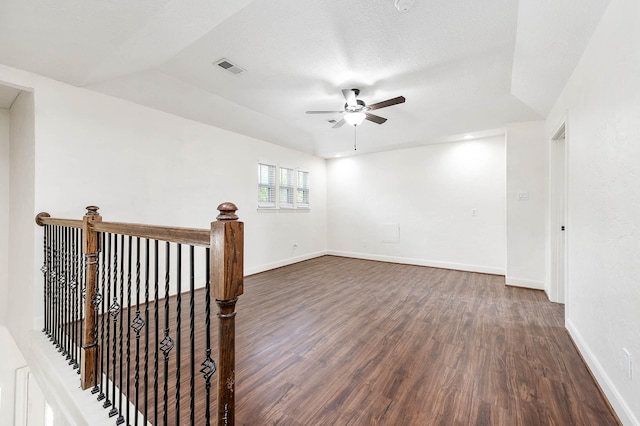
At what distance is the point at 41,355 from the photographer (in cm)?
229

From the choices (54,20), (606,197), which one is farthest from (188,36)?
(606,197)

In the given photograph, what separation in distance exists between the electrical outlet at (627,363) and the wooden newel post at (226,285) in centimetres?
211

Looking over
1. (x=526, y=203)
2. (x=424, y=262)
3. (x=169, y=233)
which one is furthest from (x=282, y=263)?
(x=169, y=233)

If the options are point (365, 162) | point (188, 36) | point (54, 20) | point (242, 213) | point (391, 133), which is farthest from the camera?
point (365, 162)

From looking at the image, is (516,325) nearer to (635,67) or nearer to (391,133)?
(635,67)

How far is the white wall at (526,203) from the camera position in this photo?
404 centimetres

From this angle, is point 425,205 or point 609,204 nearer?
point 609,204

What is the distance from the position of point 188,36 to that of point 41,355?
2.92 metres

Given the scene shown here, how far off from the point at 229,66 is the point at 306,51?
915 mm

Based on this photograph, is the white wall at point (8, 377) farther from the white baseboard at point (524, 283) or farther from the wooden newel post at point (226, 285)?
the white baseboard at point (524, 283)

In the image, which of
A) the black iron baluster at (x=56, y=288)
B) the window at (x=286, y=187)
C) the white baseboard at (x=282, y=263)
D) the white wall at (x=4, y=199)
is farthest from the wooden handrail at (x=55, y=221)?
the window at (x=286, y=187)

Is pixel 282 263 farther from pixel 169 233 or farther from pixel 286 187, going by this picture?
pixel 169 233

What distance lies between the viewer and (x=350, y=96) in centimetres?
343

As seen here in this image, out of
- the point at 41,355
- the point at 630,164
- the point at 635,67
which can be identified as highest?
the point at 635,67
